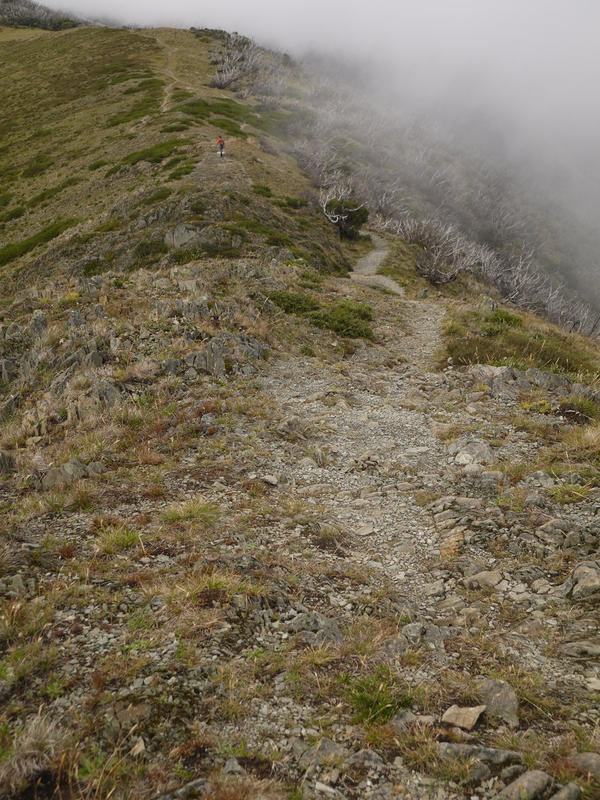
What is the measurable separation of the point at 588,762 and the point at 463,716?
3.36ft

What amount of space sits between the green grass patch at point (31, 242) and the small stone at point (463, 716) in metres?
45.6

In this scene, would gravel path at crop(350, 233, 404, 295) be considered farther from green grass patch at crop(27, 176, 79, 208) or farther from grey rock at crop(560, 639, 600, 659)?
green grass patch at crop(27, 176, 79, 208)

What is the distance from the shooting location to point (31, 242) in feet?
131

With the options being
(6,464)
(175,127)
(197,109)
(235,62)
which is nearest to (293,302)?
(6,464)

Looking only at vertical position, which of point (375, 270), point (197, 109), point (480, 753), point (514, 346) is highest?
point (197, 109)

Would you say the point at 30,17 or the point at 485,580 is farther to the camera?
the point at 30,17

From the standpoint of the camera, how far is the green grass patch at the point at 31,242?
39156 mm

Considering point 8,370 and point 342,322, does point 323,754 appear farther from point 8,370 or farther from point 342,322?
point 342,322

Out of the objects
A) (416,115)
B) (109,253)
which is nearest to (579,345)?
(109,253)

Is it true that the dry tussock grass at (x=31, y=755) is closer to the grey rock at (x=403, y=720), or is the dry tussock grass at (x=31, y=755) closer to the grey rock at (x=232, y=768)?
the grey rock at (x=232, y=768)

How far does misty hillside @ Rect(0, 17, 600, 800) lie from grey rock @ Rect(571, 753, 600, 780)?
29mm

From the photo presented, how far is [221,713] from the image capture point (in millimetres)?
4402

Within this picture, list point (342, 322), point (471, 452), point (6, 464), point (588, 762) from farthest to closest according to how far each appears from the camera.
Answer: point (342, 322)
point (471, 452)
point (6, 464)
point (588, 762)

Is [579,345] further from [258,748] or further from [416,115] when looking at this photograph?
[416,115]
